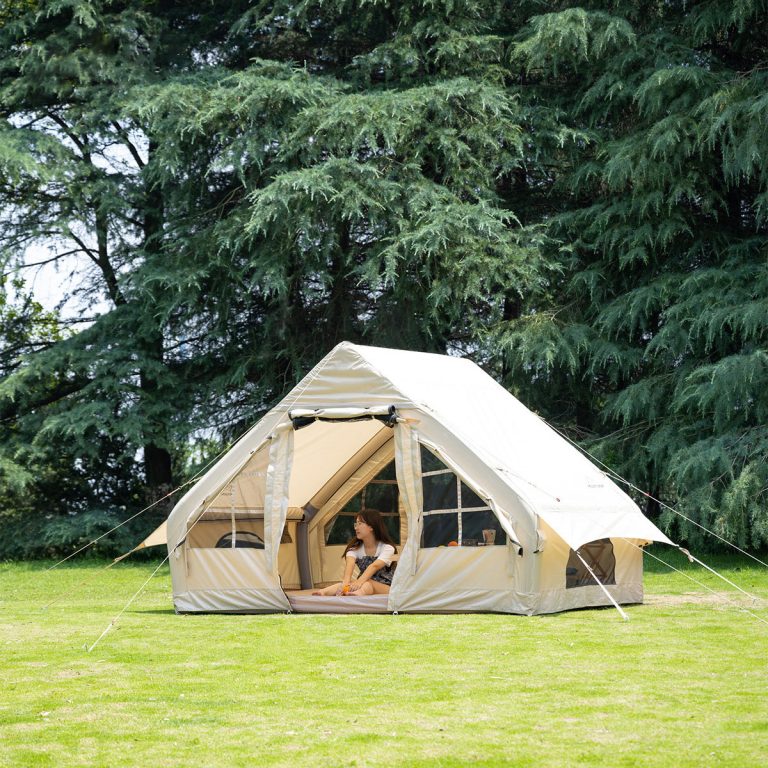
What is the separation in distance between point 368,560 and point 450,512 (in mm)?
1341

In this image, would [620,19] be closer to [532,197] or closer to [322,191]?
[532,197]

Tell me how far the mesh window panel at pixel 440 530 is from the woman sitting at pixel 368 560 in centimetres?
83

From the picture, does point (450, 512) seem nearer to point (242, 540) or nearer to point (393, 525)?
point (242, 540)

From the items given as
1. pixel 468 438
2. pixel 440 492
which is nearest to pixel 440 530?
pixel 440 492

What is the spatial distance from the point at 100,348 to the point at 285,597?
9101 mm

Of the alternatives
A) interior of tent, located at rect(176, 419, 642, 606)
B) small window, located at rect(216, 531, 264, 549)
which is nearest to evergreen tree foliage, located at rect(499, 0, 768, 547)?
interior of tent, located at rect(176, 419, 642, 606)

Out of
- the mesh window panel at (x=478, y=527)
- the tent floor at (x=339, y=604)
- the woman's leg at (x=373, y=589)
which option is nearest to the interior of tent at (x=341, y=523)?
the mesh window panel at (x=478, y=527)

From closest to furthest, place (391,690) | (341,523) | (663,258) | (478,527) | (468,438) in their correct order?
1. (391,690)
2. (478,527)
3. (468,438)
4. (341,523)
5. (663,258)

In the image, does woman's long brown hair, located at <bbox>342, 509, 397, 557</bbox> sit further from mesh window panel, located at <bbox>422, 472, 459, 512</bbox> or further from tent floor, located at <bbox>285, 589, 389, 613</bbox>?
mesh window panel, located at <bbox>422, 472, 459, 512</bbox>

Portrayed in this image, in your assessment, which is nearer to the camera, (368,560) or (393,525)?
(368,560)

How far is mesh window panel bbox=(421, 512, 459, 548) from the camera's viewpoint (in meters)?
8.99

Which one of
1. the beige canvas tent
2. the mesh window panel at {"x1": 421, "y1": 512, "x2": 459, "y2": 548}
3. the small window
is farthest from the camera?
the small window

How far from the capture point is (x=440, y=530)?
9.05m

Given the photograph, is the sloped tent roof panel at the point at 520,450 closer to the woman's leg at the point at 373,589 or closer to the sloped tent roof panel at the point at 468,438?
the sloped tent roof panel at the point at 468,438
